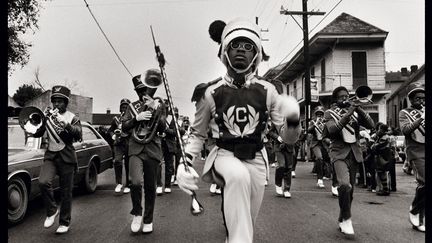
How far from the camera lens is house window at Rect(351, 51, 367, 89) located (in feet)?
97.2

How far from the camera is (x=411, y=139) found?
6.41 metres

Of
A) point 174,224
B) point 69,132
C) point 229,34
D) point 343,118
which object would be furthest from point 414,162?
point 69,132

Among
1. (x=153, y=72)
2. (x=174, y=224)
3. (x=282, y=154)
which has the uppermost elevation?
(x=153, y=72)

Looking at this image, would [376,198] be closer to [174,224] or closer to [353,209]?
[353,209]

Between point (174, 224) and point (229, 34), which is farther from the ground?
point (229, 34)

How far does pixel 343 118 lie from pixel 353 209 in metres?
2.76

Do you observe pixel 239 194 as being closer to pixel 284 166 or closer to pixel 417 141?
pixel 417 141

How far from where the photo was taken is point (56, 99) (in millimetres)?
6559

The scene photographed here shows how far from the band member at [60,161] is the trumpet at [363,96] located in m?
4.14

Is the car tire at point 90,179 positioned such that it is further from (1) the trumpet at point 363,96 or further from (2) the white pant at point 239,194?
(2) the white pant at point 239,194

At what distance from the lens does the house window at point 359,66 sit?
29.6 metres

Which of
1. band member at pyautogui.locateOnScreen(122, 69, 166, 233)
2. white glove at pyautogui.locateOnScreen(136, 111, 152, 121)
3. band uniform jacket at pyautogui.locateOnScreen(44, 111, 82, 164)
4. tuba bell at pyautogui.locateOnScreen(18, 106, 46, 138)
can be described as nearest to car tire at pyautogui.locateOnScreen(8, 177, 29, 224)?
band uniform jacket at pyautogui.locateOnScreen(44, 111, 82, 164)

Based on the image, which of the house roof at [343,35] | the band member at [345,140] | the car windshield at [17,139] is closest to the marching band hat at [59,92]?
the car windshield at [17,139]

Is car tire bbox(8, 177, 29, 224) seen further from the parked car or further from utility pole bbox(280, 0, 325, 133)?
utility pole bbox(280, 0, 325, 133)
